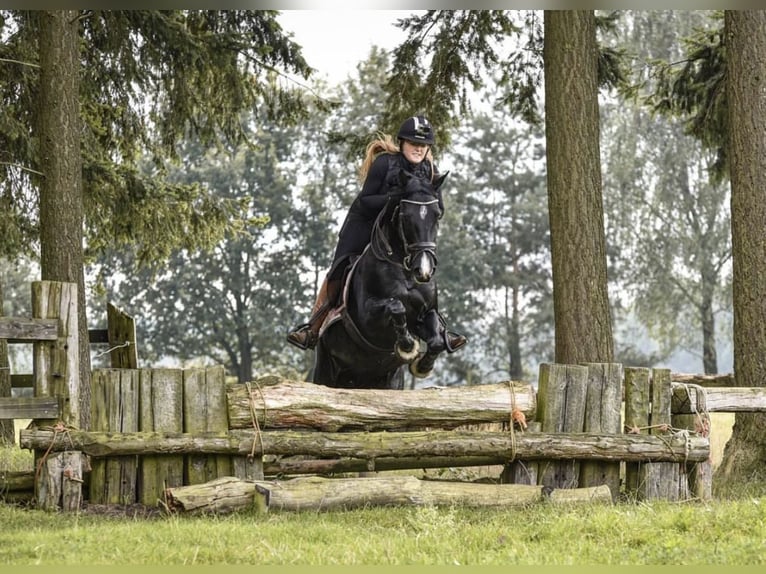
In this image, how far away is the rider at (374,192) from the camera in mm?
9734

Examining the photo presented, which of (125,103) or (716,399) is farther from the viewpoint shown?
(125,103)

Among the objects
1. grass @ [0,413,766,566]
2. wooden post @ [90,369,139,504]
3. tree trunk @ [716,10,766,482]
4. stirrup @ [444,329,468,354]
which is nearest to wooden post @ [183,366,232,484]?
wooden post @ [90,369,139,504]

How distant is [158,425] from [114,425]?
1.13ft

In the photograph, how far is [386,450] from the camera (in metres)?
8.23

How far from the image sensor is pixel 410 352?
9.73 meters

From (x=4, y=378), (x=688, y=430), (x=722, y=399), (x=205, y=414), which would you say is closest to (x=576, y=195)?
(x=722, y=399)

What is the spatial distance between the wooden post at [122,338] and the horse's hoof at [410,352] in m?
4.05

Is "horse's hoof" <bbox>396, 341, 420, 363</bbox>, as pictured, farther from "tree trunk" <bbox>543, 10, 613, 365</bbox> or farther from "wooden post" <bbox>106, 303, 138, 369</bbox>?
"wooden post" <bbox>106, 303, 138, 369</bbox>

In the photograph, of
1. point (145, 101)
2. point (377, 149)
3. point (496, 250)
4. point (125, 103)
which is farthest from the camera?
point (496, 250)

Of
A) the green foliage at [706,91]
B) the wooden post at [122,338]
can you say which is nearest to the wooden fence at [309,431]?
the wooden post at [122,338]

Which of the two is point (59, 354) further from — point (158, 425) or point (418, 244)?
point (418, 244)

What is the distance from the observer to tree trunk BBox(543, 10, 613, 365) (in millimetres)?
11453

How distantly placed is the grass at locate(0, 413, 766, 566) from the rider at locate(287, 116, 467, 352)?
2.97 metres

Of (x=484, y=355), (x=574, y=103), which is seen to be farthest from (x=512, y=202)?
(x=574, y=103)
